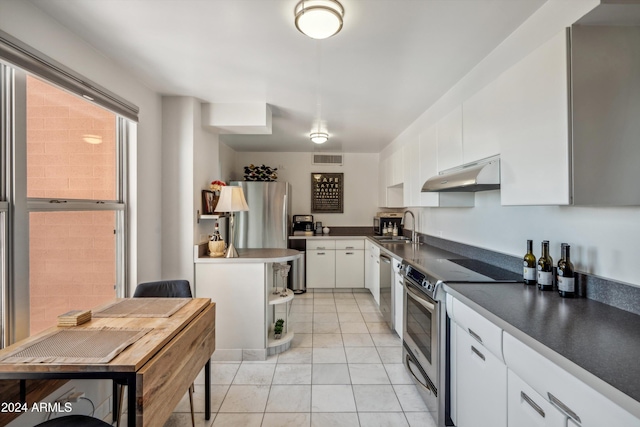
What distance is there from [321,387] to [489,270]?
4.95 ft

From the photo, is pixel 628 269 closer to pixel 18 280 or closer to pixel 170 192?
pixel 18 280

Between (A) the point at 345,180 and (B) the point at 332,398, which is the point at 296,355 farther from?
(A) the point at 345,180

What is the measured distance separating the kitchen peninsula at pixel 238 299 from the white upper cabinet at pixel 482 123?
1.77 metres

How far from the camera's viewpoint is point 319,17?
1400 millimetres

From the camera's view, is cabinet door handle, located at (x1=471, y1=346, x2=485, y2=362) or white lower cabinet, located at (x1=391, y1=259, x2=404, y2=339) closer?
cabinet door handle, located at (x1=471, y1=346, x2=485, y2=362)

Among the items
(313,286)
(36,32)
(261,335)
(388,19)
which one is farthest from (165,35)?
(313,286)

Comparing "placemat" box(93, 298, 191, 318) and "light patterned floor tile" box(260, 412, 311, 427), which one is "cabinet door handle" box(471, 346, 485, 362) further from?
"placemat" box(93, 298, 191, 318)

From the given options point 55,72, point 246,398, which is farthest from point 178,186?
point 246,398

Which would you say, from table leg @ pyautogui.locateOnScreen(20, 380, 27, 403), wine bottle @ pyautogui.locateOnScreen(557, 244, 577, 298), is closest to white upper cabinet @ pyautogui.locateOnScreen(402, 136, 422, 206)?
wine bottle @ pyautogui.locateOnScreen(557, 244, 577, 298)

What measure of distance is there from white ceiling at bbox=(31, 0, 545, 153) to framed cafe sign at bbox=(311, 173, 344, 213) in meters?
2.37

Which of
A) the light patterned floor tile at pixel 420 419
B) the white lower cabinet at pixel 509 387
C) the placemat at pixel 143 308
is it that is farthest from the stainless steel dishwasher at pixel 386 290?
the placemat at pixel 143 308

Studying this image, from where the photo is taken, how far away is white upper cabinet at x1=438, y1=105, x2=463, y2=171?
2133mm

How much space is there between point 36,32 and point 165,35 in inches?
23.5

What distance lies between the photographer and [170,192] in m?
2.70
